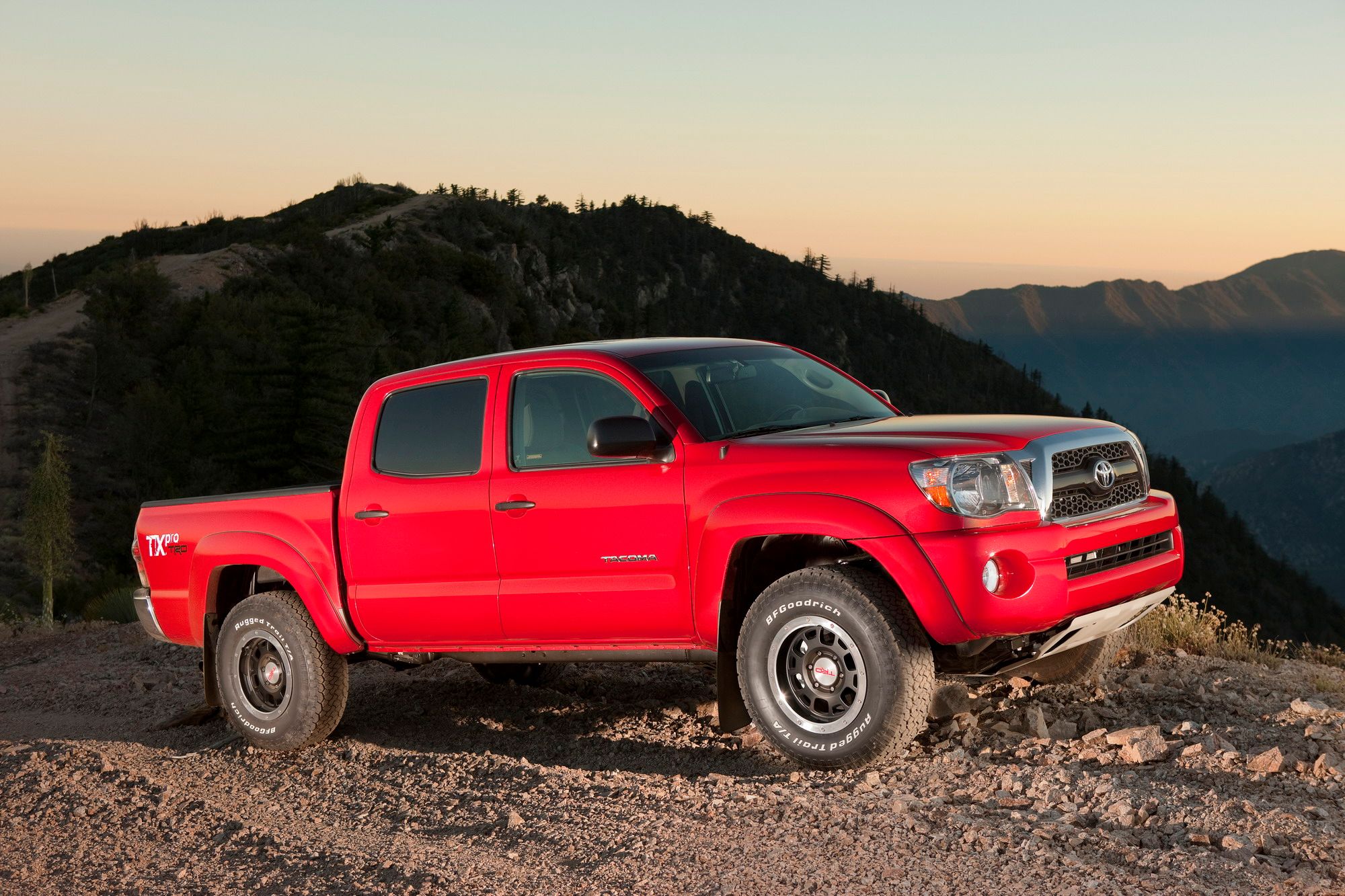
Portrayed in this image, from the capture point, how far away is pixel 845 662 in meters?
5.47

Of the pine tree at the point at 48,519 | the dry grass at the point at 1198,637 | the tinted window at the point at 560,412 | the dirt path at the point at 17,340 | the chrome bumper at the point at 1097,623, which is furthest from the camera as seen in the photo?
the dirt path at the point at 17,340

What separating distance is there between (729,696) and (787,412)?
146 centimetres

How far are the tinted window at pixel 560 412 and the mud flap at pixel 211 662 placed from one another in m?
2.71

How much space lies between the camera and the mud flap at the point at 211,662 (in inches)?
304

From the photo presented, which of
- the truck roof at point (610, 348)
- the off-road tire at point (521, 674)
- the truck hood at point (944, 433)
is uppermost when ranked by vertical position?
the truck roof at point (610, 348)

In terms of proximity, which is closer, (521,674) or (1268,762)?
Answer: (1268,762)

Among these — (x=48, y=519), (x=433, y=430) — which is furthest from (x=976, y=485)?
(x=48, y=519)

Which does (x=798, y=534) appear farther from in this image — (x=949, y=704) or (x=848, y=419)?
(x=949, y=704)

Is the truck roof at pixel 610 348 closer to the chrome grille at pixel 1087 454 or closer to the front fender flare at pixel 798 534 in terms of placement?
the front fender flare at pixel 798 534

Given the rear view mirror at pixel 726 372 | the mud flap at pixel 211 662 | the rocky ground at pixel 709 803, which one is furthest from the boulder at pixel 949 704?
the mud flap at pixel 211 662

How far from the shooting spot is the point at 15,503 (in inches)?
1483

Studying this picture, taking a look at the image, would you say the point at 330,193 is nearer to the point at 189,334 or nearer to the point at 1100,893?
the point at 189,334

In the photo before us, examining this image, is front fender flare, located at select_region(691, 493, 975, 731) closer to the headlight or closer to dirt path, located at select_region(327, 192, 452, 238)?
the headlight

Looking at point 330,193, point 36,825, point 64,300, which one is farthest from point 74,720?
point 330,193
